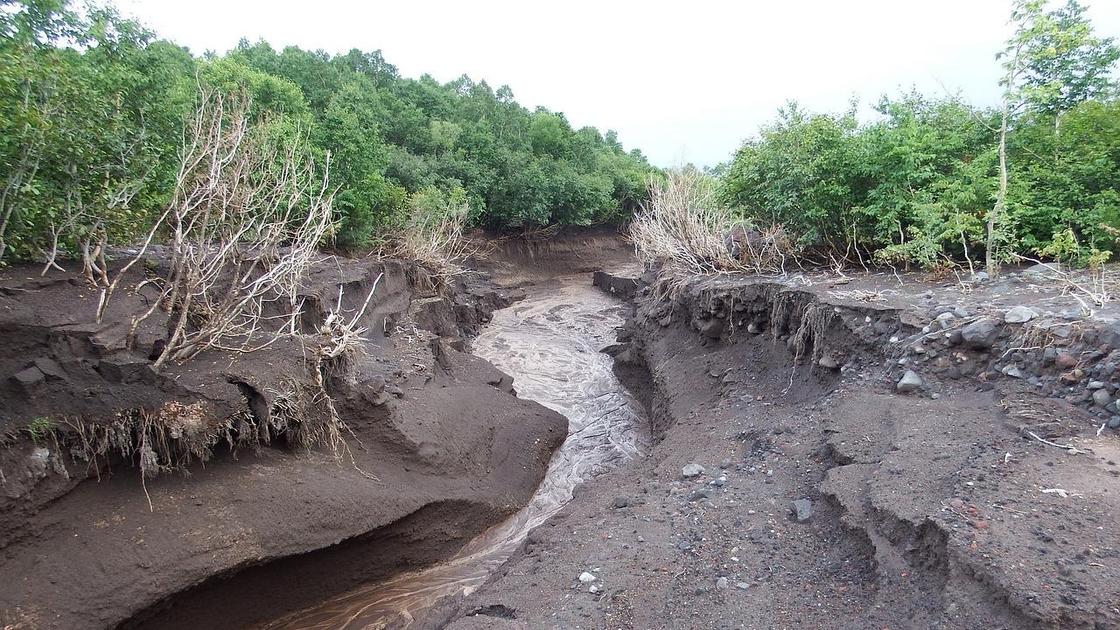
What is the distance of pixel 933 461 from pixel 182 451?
6.80 meters

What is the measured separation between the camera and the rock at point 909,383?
574cm

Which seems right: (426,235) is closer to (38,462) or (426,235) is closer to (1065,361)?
(38,462)

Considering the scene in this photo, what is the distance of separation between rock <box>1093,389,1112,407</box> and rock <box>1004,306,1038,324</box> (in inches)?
41.7

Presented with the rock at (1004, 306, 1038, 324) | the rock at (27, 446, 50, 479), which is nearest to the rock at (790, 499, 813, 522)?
the rock at (1004, 306, 1038, 324)

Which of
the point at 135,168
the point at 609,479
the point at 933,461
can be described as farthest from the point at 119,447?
the point at 933,461

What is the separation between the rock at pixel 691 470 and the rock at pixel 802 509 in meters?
1.20

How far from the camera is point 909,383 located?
18.9 feet

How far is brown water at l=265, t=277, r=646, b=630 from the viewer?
19.0ft

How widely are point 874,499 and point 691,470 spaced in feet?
7.01

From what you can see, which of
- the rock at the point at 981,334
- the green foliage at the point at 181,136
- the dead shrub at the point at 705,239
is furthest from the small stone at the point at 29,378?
the dead shrub at the point at 705,239

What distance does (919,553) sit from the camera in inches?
144

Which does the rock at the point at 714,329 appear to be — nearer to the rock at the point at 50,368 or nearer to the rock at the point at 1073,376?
the rock at the point at 1073,376

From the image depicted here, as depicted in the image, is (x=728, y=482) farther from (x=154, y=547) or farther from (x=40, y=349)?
(x=40, y=349)

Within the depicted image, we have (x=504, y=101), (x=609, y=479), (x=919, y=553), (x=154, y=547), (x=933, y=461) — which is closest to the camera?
(x=919, y=553)
